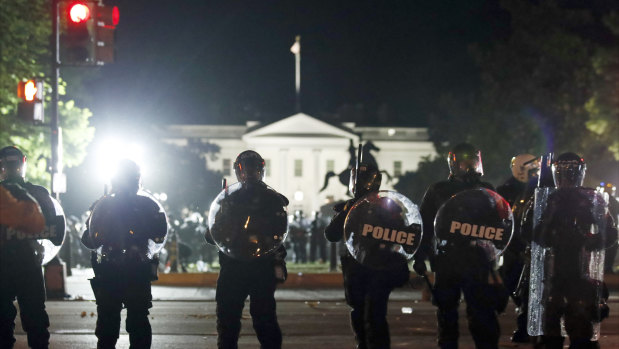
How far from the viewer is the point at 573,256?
273 inches

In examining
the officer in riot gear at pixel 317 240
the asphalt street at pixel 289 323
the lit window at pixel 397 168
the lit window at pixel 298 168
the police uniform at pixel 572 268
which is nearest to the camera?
the police uniform at pixel 572 268

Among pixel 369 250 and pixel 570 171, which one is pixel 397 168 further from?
pixel 570 171

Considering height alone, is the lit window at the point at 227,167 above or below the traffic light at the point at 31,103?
below

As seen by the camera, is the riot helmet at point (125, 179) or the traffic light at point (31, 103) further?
the traffic light at point (31, 103)

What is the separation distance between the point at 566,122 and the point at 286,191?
53.0m

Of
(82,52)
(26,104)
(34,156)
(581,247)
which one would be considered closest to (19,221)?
(581,247)

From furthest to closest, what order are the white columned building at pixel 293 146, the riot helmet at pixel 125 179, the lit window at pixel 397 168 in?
the lit window at pixel 397 168, the white columned building at pixel 293 146, the riot helmet at pixel 125 179

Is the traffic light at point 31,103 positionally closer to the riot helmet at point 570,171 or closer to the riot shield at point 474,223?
the riot shield at point 474,223

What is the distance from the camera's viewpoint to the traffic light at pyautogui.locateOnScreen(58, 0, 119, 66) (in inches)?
554

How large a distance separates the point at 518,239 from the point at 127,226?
3694 millimetres

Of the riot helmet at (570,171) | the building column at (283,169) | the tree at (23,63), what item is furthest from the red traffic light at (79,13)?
the building column at (283,169)

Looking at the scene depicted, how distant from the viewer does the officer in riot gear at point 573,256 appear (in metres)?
6.90

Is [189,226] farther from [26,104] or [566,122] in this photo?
[566,122]

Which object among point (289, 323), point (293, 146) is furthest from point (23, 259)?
point (293, 146)
